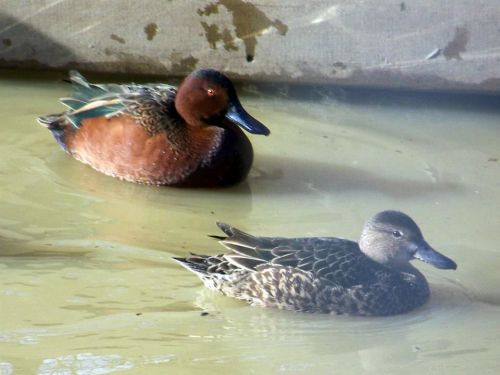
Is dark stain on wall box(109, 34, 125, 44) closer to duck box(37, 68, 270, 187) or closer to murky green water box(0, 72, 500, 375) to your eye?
murky green water box(0, 72, 500, 375)

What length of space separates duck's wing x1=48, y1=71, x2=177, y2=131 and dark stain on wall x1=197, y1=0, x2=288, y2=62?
3.10ft

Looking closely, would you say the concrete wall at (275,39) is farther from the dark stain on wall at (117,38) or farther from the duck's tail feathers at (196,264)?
the duck's tail feathers at (196,264)

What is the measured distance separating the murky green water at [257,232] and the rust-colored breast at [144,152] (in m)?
0.08

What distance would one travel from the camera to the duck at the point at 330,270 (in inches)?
176

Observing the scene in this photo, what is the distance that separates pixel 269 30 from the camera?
7.07 m

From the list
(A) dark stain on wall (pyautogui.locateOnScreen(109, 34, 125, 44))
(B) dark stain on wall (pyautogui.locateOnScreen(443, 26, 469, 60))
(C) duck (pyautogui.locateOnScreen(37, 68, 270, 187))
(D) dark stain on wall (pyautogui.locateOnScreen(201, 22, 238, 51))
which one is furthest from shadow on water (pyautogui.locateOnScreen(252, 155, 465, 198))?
(A) dark stain on wall (pyautogui.locateOnScreen(109, 34, 125, 44))

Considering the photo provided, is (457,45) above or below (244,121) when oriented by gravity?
above

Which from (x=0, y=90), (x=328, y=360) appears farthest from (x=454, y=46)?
(x=328, y=360)

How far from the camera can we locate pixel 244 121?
19.7ft

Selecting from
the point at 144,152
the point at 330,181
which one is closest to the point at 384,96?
the point at 330,181

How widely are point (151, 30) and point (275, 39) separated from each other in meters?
0.74

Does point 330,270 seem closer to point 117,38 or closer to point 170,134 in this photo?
point 170,134

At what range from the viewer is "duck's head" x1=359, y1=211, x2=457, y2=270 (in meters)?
4.66

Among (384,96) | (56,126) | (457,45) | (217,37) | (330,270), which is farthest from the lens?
(384,96)
